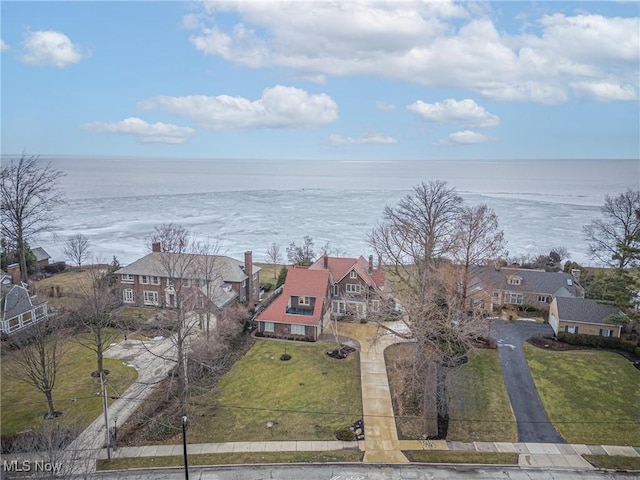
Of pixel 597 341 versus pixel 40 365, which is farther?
pixel 597 341

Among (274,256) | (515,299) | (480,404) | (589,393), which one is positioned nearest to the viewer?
(480,404)

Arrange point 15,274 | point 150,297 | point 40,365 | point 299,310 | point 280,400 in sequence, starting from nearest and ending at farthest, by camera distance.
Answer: point 40,365
point 280,400
point 299,310
point 15,274
point 150,297

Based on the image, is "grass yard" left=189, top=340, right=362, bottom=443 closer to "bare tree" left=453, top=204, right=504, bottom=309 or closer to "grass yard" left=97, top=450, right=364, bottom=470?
"grass yard" left=97, top=450, right=364, bottom=470

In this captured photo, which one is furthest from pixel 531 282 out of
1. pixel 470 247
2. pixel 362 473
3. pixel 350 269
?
pixel 362 473

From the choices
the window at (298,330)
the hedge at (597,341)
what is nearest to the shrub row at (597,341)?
the hedge at (597,341)

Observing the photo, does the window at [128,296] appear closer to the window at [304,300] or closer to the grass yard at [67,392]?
the grass yard at [67,392]

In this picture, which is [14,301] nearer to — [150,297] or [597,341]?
[150,297]
